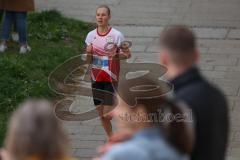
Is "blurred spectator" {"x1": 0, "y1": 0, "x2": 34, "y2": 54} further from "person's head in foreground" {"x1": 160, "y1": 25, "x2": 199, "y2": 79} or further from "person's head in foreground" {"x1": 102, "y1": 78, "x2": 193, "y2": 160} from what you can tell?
"person's head in foreground" {"x1": 160, "y1": 25, "x2": 199, "y2": 79}

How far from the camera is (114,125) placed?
9.92 meters

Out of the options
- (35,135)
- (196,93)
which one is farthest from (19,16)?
(35,135)

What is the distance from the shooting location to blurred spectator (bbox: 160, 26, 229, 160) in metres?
4.57

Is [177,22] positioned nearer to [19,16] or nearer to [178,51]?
[19,16]

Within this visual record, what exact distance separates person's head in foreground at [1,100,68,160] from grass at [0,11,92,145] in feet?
16.0

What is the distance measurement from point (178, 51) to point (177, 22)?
9662 mm

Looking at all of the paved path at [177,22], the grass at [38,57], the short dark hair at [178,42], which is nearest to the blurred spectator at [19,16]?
the grass at [38,57]

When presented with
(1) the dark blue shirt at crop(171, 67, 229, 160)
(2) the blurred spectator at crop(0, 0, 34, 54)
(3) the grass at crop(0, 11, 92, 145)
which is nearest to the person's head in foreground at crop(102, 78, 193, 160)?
(1) the dark blue shirt at crop(171, 67, 229, 160)

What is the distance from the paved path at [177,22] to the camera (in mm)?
9945

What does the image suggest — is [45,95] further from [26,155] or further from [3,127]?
[26,155]

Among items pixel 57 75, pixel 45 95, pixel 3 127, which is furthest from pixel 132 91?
pixel 57 75

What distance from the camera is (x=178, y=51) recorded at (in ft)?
14.9

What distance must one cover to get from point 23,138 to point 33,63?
307 inches

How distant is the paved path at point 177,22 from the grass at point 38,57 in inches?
24.5
